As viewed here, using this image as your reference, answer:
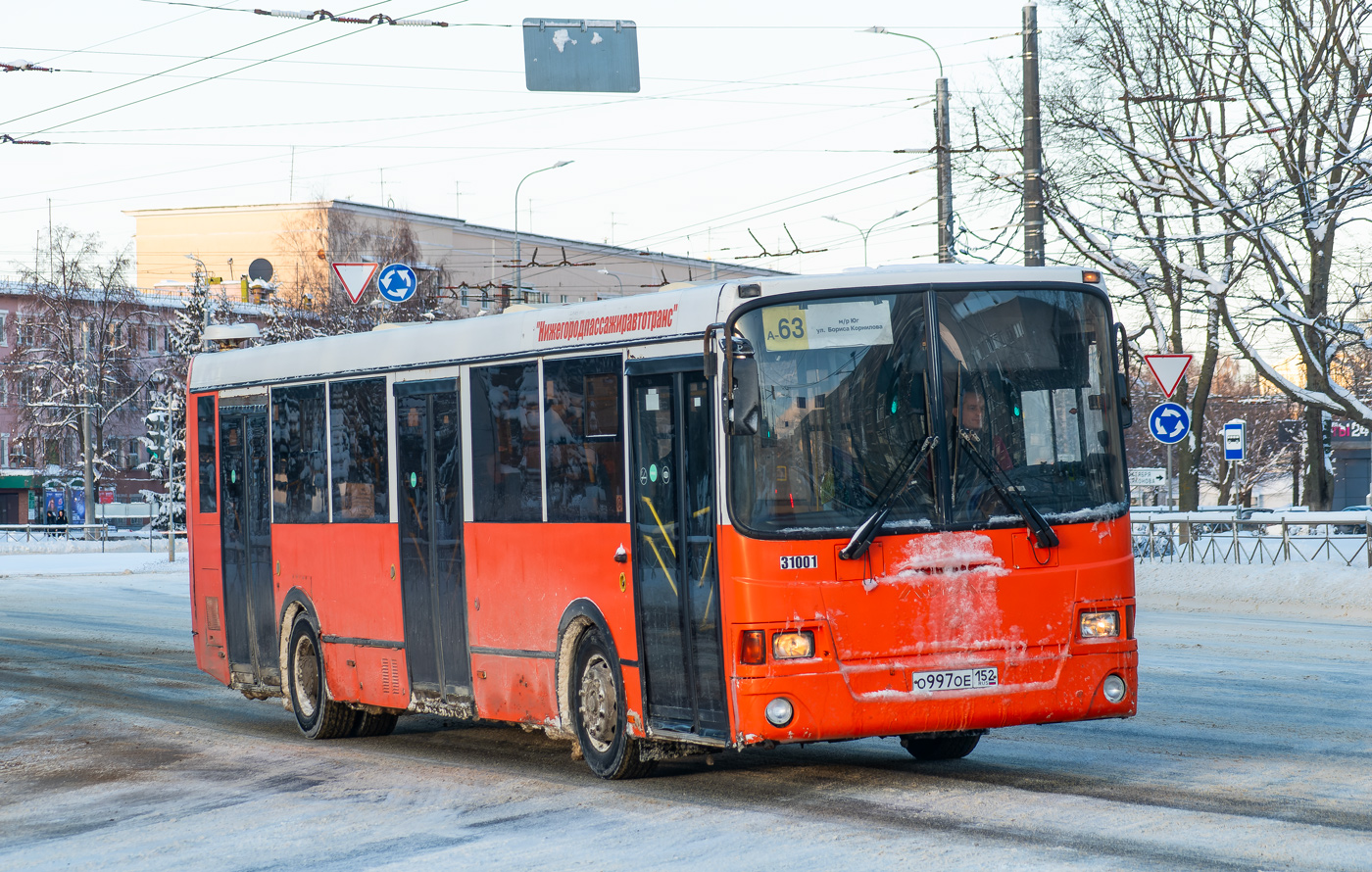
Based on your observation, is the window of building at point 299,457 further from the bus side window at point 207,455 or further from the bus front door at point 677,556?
the bus front door at point 677,556

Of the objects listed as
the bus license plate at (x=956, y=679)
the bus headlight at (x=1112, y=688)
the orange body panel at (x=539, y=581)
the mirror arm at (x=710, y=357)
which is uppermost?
the mirror arm at (x=710, y=357)

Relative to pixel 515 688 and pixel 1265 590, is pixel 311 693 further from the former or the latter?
pixel 1265 590

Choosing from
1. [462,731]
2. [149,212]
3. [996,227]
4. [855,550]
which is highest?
[149,212]

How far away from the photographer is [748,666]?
853cm

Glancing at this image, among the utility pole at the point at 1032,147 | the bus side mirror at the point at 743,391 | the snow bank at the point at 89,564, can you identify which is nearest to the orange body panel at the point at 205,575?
the bus side mirror at the point at 743,391

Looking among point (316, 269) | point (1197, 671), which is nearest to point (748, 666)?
point (1197, 671)

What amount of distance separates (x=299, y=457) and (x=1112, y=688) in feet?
22.0

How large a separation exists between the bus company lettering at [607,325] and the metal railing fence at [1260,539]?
14439mm

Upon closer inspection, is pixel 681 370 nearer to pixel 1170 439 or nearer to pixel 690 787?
pixel 690 787

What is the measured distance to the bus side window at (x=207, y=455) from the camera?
14.6 m

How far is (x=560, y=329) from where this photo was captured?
33.7ft

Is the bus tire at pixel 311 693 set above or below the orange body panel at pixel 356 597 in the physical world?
below

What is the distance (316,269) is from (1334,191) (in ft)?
199

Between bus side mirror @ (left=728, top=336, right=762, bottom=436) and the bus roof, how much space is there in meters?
0.27
